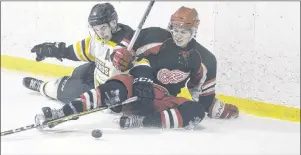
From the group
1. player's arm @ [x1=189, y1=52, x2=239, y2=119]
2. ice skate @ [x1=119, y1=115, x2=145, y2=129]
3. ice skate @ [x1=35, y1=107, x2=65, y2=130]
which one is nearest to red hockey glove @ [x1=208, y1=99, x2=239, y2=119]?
player's arm @ [x1=189, y1=52, x2=239, y2=119]

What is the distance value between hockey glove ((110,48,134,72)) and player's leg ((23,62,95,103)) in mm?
398

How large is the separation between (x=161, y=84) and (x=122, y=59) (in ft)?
0.95

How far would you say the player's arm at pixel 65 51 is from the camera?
3.23 m

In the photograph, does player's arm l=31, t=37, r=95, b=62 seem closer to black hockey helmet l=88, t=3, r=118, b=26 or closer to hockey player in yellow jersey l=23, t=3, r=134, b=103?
hockey player in yellow jersey l=23, t=3, r=134, b=103

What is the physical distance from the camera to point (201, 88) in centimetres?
307

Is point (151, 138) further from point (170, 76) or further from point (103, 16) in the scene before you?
point (103, 16)

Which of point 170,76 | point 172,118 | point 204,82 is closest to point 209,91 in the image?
point 204,82

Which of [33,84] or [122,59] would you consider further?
[33,84]

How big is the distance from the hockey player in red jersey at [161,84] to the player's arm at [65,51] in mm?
365

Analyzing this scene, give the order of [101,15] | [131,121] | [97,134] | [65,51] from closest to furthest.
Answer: [97,134], [131,121], [101,15], [65,51]

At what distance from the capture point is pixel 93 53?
3191 millimetres

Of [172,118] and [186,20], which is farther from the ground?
[186,20]

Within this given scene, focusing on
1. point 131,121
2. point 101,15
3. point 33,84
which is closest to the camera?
point 131,121

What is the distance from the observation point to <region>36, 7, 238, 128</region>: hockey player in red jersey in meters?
2.80
